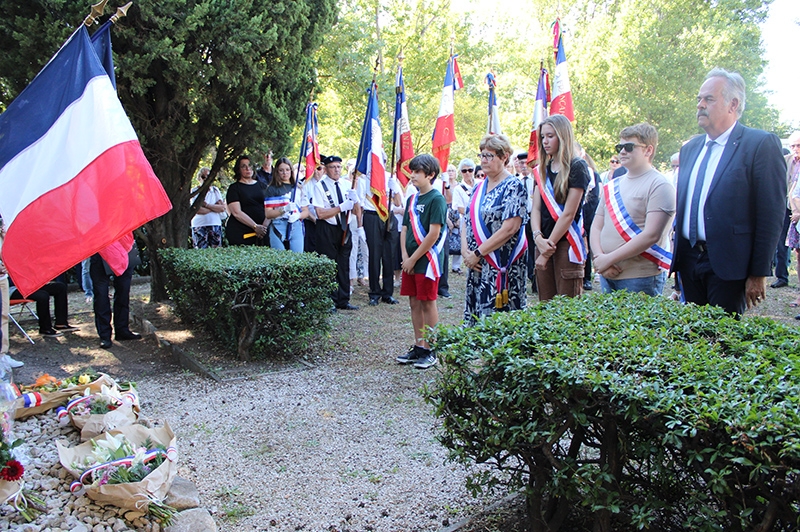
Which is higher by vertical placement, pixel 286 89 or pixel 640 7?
pixel 640 7

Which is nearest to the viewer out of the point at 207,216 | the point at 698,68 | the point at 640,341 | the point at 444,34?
the point at 640,341

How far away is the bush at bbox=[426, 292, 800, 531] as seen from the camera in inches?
70.6

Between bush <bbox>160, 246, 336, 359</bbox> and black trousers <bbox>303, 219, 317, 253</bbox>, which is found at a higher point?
black trousers <bbox>303, 219, 317, 253</bbox>

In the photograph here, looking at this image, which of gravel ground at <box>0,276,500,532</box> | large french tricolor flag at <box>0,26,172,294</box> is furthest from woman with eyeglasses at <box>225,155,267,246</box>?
large french tricolor flag at <box>0,26,172,294</box>

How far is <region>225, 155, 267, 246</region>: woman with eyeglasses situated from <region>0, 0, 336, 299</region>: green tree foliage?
360 millimetres

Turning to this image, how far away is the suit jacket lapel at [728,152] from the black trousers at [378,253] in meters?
6.06

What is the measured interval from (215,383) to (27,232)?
2.39 m

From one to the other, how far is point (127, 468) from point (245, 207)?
19.2 feet

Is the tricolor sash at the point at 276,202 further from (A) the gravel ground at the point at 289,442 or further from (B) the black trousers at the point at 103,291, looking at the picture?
(A) the gravel ground at the point at 289,442

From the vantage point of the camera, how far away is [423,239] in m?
5.50

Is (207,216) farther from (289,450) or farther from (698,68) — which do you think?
(698,68)

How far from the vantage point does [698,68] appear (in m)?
25.8

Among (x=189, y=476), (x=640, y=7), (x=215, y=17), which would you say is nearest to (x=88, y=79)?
(x=189, y=476)

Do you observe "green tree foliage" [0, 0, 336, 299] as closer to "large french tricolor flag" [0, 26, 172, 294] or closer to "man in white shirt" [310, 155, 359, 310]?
"man in white shirt" [310, 155, 359, 310]
